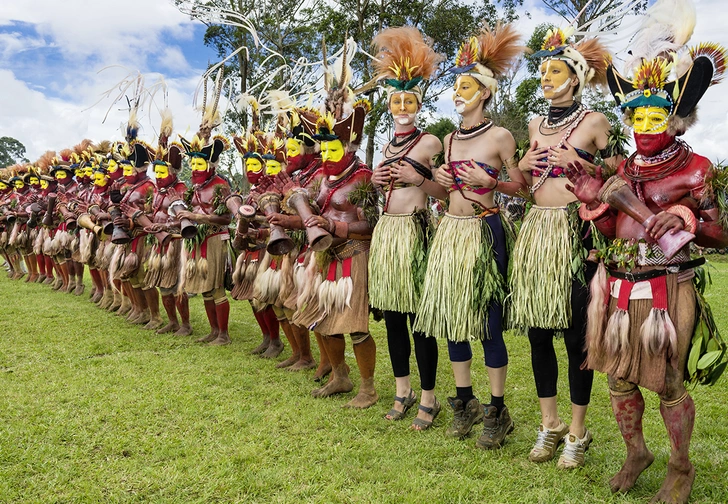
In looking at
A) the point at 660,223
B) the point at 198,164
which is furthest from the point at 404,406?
the point at 198,164

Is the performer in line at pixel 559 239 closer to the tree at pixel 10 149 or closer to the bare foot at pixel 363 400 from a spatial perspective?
the bare foot at pixel 363 400

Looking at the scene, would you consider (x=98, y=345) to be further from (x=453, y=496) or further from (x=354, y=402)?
(x=453, y=496)

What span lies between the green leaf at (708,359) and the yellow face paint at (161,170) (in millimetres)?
5497

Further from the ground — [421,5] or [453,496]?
[421,5]

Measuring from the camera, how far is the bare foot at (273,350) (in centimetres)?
550

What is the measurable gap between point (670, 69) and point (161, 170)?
5.24m

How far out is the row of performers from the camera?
2363mm

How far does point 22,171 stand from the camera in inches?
431

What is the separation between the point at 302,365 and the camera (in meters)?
5.05

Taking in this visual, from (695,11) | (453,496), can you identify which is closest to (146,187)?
(453,496)

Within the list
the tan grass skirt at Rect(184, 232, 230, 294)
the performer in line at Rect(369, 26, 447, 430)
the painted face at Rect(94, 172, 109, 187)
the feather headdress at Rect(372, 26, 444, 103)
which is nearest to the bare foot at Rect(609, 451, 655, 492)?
the performer in line at Rect(369, 26, 447, 430)

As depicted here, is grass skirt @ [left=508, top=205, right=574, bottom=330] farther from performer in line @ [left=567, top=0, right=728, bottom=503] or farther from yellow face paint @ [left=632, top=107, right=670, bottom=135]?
yellow face paint @ [left=632, top=107, right=670, bottom=135]

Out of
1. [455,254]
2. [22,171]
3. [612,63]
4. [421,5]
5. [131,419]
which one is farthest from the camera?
[421,5]

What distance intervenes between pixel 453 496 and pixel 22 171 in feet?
36.8
